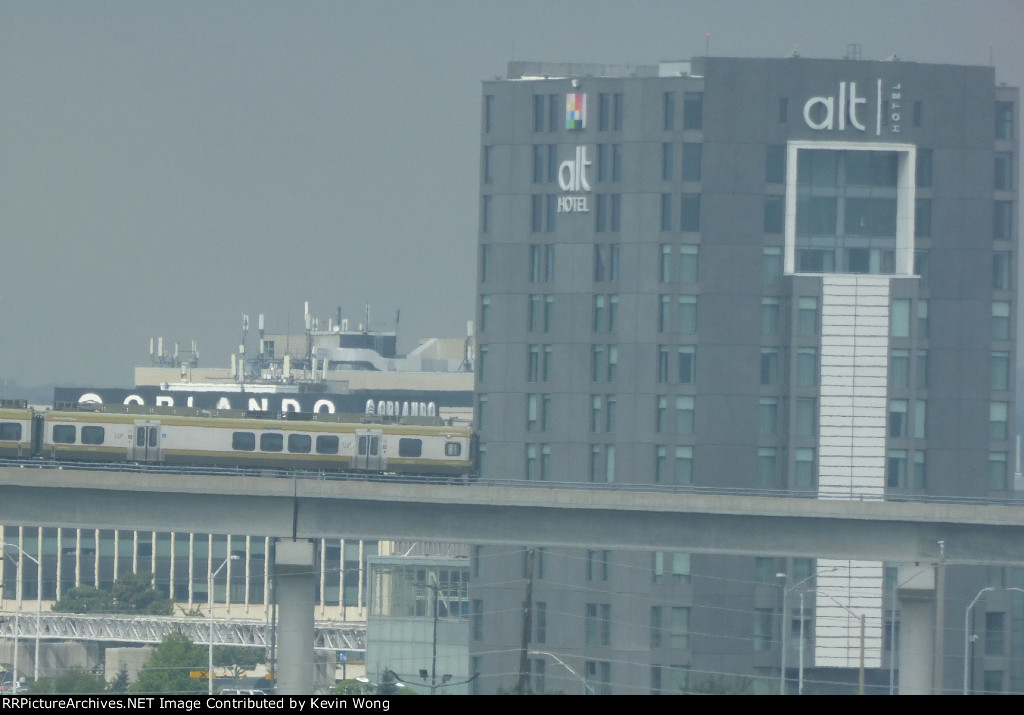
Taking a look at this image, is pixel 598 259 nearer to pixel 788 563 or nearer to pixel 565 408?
pixel 565 408

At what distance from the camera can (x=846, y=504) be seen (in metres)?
55.6

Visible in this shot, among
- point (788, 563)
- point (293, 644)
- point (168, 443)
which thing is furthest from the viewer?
point (788, 563)

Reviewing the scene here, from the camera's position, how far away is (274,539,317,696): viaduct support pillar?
5344 cm

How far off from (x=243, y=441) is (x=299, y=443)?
2.35 metres

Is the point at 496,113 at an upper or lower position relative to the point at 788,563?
upper

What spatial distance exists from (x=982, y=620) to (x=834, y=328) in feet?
58.4

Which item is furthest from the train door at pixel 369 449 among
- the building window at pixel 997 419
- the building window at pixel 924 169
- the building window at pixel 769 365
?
the building window at pixel 997 419

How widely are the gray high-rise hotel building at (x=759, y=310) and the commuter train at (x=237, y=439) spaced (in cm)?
2116

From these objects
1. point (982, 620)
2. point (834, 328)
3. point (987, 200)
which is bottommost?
point (982, 620)

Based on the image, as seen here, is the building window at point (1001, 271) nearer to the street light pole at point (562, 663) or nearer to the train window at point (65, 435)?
the street light pole at point (562, 663)

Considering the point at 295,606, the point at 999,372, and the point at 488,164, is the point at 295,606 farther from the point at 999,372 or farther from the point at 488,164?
the point at 999,372

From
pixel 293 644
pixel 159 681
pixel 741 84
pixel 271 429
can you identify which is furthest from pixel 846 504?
pixel 159 681

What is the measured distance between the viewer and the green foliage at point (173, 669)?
324 ft

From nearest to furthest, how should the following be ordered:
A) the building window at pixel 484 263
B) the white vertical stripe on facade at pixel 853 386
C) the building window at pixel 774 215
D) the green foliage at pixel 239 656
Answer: the white vertical stripe on facade at pixel 853 386
the building window at pixel 774 215
the building window at pixel 484 263
the green foliage at pixel 239 656
